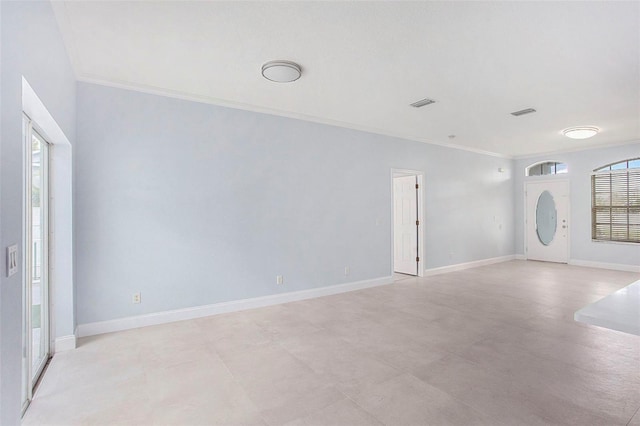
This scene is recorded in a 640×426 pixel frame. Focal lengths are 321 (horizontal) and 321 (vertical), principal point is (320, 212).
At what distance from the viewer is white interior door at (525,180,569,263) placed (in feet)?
25.3

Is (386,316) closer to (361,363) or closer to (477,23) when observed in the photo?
(361,363)

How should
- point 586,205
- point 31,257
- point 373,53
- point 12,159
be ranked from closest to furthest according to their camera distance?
1. point 12,159
2. point 31,257
3. point 373,53
4. point 586,205

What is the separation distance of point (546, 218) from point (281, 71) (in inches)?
310

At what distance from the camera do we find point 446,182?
22.5 ft

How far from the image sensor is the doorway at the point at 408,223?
6484 millimetres

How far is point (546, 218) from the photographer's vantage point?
26.3 feet

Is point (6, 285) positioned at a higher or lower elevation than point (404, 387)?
higher

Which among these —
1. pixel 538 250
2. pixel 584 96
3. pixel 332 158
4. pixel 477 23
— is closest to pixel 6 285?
pixel 477 23

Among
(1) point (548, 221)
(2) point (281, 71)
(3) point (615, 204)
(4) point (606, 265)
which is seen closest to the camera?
(2) point (281, 71)

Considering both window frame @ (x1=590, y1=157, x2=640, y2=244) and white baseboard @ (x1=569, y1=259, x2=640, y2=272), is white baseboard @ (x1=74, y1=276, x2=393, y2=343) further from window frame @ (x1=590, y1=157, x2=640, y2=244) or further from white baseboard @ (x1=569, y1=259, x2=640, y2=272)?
window frame @ (x1=590, y1=157, x2=640, y2=244)

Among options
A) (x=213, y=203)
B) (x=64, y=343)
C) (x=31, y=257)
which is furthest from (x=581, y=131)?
(x=64, y=343)

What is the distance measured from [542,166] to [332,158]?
6.25m

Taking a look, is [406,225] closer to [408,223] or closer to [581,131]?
[408,223]

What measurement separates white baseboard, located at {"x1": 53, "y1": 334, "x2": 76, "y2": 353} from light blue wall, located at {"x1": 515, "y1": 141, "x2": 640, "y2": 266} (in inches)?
374
